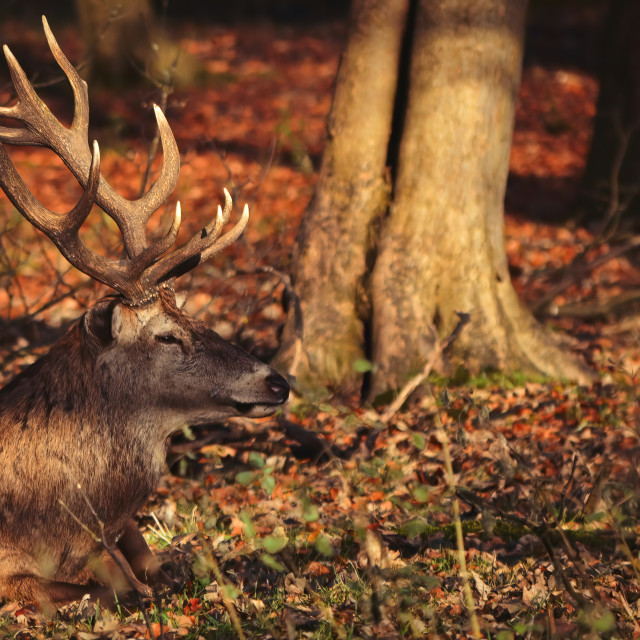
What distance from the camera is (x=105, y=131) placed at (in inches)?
535

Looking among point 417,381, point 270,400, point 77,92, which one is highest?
point 77,92

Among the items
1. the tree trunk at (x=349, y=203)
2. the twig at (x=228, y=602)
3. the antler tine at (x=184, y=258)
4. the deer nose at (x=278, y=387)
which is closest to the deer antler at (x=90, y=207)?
the antler tine at (x=184, y=258)

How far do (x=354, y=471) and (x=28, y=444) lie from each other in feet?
6.50

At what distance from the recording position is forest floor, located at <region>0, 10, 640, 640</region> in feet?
12.1

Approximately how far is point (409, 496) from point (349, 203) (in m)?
2.23

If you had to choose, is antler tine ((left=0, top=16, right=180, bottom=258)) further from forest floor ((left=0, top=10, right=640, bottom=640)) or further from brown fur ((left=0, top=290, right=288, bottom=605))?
forest floor ((left=0, top=10, right=640, bottom=640))

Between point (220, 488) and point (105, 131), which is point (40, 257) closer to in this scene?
point (105, 131)

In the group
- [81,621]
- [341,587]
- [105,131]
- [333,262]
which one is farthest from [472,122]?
[105,131]

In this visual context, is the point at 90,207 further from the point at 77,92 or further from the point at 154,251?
the point at 77,92

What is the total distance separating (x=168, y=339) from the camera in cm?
440

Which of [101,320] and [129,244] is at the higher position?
[129,244]

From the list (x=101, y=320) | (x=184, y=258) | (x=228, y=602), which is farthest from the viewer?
(x=184, y=258)

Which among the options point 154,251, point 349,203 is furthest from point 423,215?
point 154,251

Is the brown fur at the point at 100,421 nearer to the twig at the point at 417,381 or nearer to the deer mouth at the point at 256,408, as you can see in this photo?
the deer mouth at the point at 256,408
